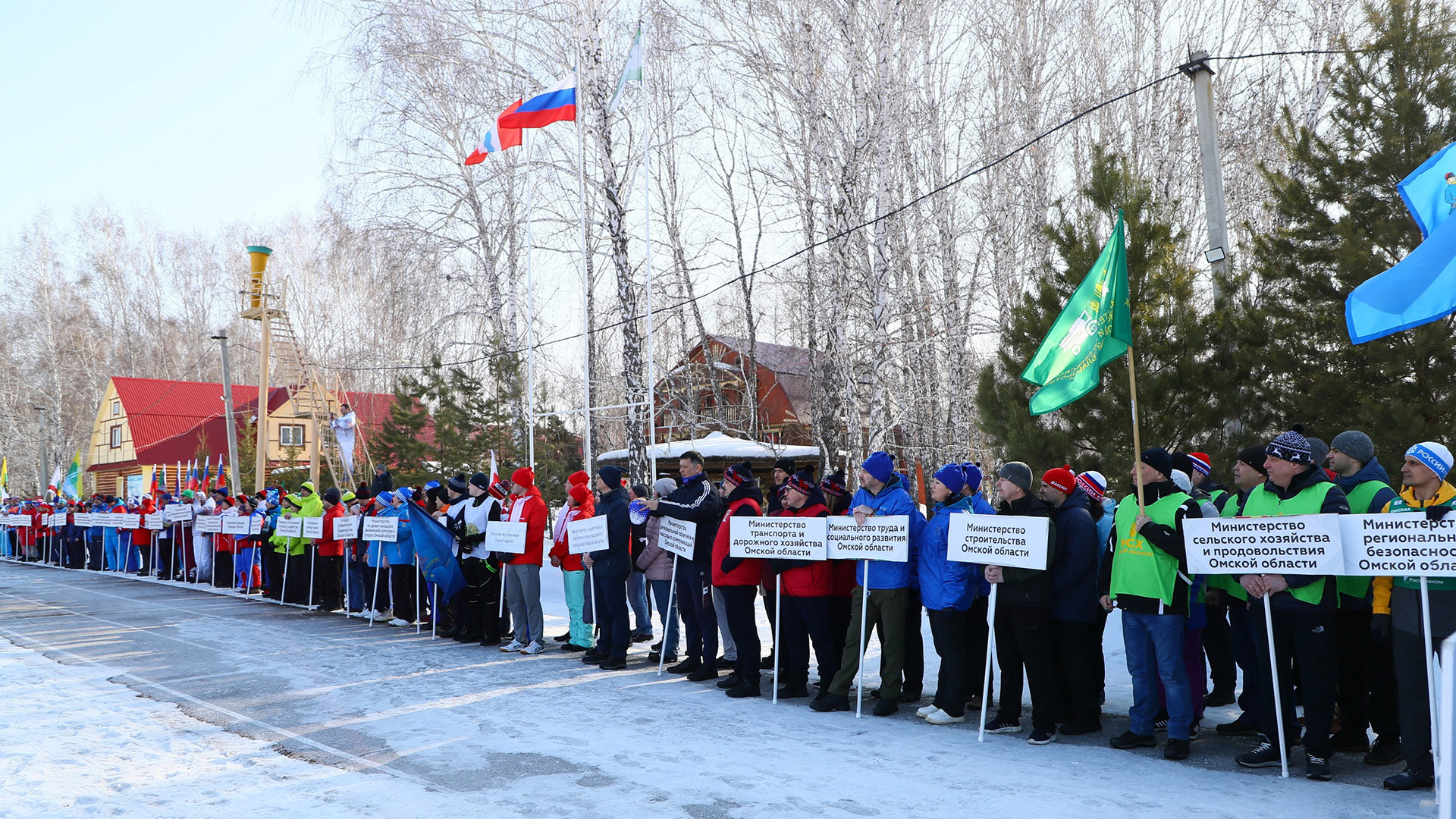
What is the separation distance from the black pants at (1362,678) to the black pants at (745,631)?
14.0ft

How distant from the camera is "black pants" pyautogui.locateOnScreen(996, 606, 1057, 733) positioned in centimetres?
652

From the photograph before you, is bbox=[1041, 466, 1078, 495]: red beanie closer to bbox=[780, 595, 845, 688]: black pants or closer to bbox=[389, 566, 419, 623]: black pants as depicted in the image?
bbox=[780, 595, 845, 688]: black pants

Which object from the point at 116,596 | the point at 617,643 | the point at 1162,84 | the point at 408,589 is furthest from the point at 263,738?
the point at 1162,84

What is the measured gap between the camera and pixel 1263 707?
594 cm

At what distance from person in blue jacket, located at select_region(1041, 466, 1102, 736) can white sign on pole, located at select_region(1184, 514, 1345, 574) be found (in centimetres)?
78

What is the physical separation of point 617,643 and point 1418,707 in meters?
6.50

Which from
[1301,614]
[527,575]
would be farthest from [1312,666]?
[527,575]

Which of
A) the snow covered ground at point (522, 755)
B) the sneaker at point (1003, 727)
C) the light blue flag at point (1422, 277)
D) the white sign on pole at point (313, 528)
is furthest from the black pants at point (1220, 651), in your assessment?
the white sign on pole at point (313, 528)

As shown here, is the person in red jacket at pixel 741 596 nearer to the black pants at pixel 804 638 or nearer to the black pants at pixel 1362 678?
Answer: the black pants at pixel 804 638

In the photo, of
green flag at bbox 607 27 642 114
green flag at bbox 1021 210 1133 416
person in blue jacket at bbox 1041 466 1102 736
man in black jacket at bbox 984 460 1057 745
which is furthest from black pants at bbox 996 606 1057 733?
green flag at bbox 607 27 642 114

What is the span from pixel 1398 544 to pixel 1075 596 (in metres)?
1.97

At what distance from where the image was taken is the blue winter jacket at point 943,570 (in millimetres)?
7078

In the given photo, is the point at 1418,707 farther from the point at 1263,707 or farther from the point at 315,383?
the point at 315,383

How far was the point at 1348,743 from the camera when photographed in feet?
20.0
